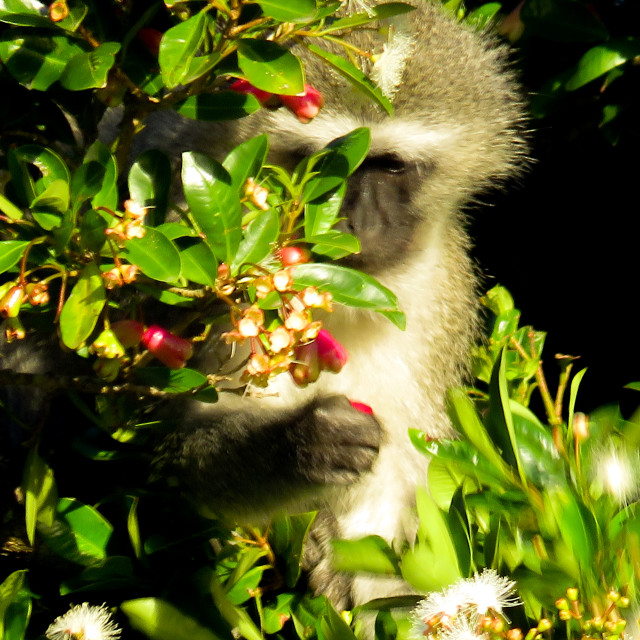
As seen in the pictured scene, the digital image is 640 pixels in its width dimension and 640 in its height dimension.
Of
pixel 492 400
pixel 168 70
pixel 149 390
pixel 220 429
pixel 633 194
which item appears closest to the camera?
pixel 168 70

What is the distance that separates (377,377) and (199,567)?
914 mm

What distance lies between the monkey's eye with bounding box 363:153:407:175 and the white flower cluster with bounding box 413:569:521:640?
1168 millimetres

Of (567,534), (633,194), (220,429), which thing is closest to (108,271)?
(567,534)

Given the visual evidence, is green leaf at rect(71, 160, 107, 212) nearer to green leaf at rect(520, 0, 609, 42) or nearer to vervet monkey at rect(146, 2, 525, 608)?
vervet monkey at rect(146, 2, 525, 608)

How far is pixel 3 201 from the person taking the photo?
1.11 m

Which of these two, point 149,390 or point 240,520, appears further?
point 240,520

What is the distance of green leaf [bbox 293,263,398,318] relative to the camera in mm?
1199

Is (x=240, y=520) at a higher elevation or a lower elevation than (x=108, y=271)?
lower

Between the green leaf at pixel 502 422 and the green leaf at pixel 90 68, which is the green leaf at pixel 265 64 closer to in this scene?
the green leaf at pixel 90 68

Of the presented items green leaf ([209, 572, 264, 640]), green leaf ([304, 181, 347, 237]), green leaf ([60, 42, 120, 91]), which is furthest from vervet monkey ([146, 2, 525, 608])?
green leaf ([60, 42, 120, 91])

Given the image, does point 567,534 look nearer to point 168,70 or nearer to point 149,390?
point 149,390

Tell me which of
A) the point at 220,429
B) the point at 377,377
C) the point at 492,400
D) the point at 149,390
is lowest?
the point at 377,377

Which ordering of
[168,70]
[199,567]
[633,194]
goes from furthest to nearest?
[633,194]
[199,567]
[168,70]

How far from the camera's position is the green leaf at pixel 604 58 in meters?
2.26
